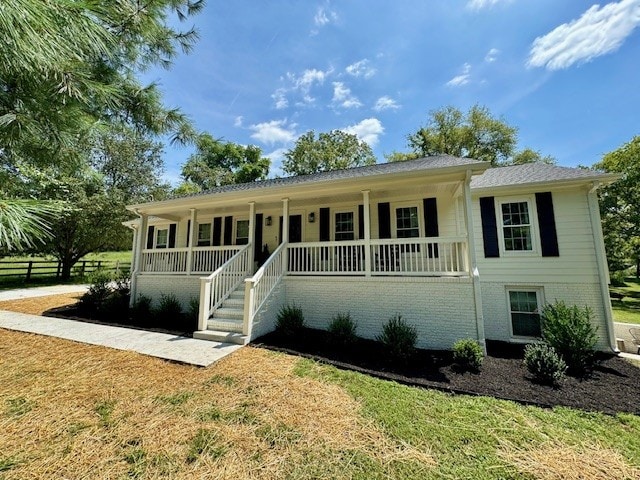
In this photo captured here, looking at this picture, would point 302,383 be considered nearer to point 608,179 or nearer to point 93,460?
point 93,460

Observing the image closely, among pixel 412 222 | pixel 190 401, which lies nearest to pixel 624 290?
pixel 412 222

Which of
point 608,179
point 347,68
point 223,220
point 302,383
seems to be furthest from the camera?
point 347,68

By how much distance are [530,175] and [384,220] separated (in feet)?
13.5

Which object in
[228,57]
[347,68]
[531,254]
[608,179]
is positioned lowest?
[531,254]

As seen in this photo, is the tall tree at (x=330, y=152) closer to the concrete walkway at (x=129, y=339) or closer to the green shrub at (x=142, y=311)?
the green shrub at (x=142, y=311)

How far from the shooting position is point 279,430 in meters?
2.90

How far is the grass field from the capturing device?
2.39 metres

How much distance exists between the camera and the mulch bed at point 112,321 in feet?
21.9

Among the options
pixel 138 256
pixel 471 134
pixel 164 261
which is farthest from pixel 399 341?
pixel 471 134

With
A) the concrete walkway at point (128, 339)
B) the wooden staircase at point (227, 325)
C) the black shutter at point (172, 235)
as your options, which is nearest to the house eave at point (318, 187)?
the black shutter at point (172, 235)

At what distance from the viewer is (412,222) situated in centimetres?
809

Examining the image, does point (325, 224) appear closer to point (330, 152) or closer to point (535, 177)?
point (535, 177)

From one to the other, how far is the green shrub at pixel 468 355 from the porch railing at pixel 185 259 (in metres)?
6.11

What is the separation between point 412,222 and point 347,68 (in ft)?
26.2
